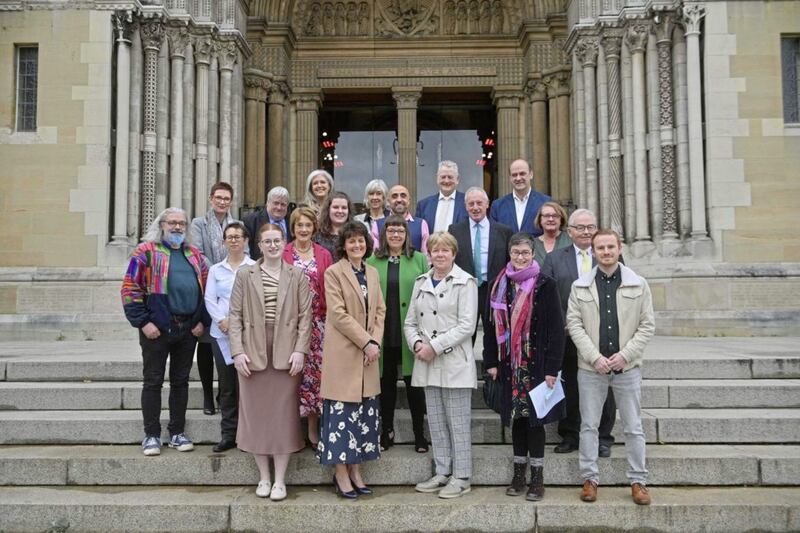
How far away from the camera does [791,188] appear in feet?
36.0

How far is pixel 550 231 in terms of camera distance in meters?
5.77

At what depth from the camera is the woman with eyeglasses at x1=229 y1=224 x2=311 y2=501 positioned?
500 cm

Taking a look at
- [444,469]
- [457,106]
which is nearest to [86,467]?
[444,469]

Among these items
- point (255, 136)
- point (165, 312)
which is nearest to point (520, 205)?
point (165, 312)

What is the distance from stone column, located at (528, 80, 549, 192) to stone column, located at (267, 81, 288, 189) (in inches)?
250

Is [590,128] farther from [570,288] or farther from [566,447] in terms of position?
[566,447]

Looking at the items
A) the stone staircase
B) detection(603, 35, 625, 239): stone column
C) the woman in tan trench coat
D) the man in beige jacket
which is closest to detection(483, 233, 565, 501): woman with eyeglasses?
the man in beige jacket

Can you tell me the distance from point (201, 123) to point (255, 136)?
2523mm

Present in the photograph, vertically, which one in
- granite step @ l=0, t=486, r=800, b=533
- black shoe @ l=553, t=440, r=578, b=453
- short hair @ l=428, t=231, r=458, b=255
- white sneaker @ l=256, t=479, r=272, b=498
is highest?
short hair @ l=428, t=231, r=458, b=255

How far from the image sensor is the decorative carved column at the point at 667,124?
39.0ft

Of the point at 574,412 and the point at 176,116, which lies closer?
the point at 574,412

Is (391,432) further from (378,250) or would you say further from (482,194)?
(482,194)

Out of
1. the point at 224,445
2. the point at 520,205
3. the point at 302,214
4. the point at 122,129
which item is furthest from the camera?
the point at 122,129

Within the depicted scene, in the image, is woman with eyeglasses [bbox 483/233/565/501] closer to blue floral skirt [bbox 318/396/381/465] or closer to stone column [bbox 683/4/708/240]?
blue floral skirt [bbox 318/396/381/465]
